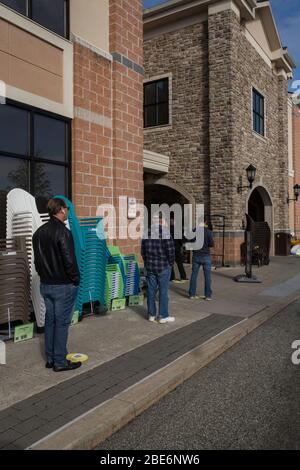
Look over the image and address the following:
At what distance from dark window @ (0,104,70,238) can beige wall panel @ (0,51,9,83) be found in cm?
43

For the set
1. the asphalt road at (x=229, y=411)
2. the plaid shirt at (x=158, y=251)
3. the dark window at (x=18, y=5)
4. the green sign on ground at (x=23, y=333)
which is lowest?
the asphalt road at (x=229, y=411)

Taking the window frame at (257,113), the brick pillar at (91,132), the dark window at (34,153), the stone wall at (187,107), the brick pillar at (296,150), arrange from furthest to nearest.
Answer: the brick pillar at (296,150), the window frame at (257,113), the stone wall at (187,107), the brick pillar at (91,132), the dark window at (34,153)

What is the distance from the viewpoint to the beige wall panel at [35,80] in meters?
6.64

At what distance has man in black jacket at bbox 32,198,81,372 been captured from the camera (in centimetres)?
424

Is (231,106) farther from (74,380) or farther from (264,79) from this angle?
(74,380)

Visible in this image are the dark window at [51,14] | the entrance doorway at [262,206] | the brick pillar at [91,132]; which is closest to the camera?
the dark window at [51,14]

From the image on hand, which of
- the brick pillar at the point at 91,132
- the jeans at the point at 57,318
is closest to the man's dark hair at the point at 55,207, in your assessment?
the jeans at the point at 57,318

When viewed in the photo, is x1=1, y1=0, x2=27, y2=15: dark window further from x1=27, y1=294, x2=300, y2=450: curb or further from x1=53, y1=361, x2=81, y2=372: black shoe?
x1=27, y1=294, x2=300, y2=450: curb

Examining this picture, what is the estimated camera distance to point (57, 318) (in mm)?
4324

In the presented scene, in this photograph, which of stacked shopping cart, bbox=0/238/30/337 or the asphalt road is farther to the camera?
stacked shopping cart, bbox=0/238/30/337

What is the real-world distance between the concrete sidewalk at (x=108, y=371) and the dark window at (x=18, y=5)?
17.7ft

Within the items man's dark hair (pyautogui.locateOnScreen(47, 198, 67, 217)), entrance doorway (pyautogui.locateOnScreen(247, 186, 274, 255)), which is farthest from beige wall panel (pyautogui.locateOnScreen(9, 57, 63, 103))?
entrance doorway (pyautogui.locateOnScreen(247, 186, 274, 255))

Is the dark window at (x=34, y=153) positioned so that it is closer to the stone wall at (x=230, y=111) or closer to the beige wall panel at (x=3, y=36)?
the beige wall panel at (x=3, y=36)
